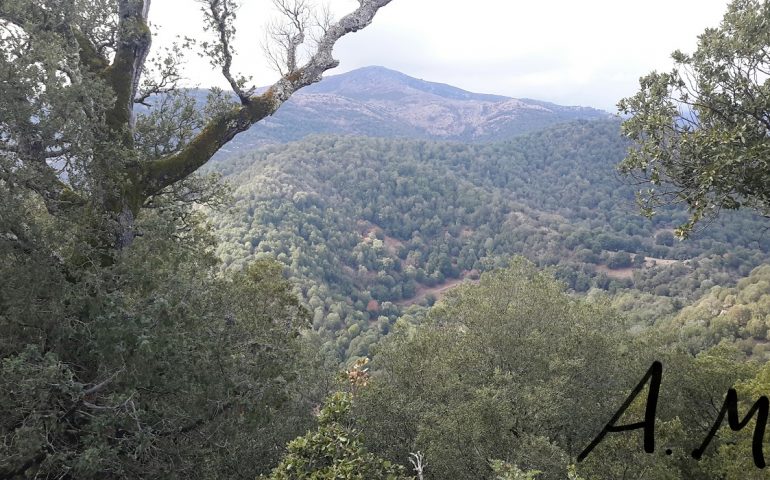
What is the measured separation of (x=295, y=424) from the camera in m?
11.5

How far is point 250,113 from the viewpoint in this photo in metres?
9.72

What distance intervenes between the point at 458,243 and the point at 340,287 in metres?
41.5

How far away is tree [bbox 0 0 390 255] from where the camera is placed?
6.84 metres

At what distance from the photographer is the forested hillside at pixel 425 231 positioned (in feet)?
277

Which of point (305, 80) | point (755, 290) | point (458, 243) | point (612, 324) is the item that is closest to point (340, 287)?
point (458, 243)

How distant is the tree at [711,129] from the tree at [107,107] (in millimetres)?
5861

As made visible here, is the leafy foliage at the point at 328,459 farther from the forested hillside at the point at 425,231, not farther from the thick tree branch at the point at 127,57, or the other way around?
the forested hillside at the point at 425,231

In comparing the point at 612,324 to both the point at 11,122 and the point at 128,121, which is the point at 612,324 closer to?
the point at 128,121

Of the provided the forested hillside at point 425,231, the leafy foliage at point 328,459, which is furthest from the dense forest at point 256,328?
the forested hillside at point 425,231

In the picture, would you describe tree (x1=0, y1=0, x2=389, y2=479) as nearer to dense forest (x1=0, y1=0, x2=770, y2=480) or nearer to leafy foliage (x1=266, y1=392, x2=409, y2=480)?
dense forest (x1=0, y1=0, x2=770, y2=480)

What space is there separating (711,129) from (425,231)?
117 m

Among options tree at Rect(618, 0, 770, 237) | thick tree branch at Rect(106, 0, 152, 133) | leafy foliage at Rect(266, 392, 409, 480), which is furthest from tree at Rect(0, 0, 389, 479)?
tree at Rect(618, 0, 770, 237)

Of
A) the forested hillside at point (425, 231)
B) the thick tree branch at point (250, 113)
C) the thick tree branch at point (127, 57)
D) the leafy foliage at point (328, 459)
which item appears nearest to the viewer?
the leafy foliage at point (328, 459)

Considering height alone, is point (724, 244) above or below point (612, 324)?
below
